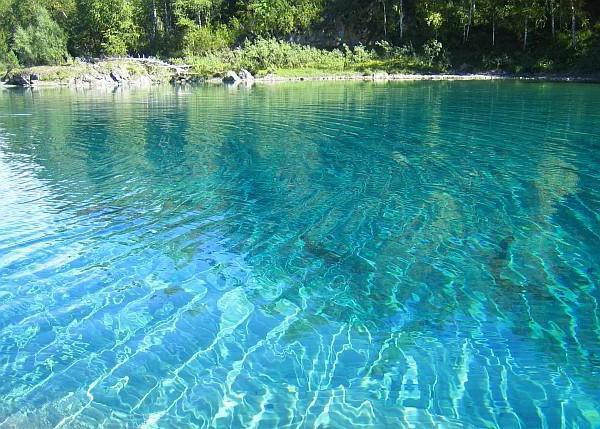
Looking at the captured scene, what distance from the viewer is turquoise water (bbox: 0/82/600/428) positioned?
6500 mm

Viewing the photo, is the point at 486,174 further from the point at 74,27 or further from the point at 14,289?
the point at 74,27

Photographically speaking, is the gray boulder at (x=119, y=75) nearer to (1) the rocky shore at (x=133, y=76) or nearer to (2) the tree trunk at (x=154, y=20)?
(1) the rocky shore at (x=133, y=76)

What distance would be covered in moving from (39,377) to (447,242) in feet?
27.7

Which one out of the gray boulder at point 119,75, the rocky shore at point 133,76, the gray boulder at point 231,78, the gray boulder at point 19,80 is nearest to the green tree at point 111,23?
the rocky shore at point 133,76

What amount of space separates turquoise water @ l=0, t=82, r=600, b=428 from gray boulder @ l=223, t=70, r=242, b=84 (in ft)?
202

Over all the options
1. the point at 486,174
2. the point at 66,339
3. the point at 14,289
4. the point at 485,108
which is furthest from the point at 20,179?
the point at 485,108

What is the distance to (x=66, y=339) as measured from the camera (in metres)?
7.92

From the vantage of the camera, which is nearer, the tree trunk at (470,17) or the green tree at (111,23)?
the tree trunk at (470,17)

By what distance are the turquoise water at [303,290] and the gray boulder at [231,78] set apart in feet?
202

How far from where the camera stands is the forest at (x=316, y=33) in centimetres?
7650

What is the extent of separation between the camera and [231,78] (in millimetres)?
80875

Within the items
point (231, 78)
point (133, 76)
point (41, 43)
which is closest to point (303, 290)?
point (231, 78)

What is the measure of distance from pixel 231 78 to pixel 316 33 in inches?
1381

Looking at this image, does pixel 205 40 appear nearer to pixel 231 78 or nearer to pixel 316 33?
pixel 316 33
